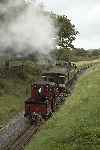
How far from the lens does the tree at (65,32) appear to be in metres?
66.3

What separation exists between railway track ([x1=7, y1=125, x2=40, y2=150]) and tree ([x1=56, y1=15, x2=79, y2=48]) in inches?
1628

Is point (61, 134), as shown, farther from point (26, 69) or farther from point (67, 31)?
point (67, 31)

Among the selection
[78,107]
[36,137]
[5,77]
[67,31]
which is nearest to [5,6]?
[5,77]

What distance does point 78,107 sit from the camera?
3144cm

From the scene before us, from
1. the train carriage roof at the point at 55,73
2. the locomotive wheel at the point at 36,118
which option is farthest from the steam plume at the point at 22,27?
the locomotive wheel at the point at 36,118

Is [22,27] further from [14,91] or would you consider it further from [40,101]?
[40,101]

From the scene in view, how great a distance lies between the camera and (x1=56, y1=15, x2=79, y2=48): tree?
66.3 metres

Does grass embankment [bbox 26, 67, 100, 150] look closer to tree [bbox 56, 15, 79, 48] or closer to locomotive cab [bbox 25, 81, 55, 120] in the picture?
locomotive cab [bbox 25, 81, 55, 120]

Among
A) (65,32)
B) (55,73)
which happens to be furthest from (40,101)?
(65,32)

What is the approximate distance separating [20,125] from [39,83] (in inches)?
142

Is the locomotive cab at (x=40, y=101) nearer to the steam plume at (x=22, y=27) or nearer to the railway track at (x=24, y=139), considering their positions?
the railway track at (x=24, y=139)

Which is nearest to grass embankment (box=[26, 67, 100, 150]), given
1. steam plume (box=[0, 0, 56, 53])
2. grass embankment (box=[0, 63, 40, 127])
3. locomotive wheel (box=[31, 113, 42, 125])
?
locomotive wheel (box=[31, 113, 42, 125])

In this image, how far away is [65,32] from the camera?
66938 mm

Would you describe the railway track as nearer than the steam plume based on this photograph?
Yes
